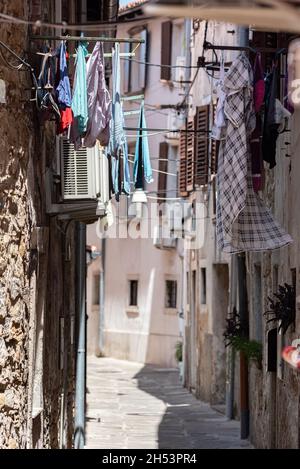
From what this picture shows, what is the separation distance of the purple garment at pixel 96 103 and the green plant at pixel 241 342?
6119mm

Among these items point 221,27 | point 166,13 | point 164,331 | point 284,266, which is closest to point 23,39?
point 284,266

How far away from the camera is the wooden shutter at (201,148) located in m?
24.5

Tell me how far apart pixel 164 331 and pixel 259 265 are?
18824mm

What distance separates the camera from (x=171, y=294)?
3684cm

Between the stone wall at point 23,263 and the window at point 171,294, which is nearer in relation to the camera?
the stone wall at point 23,263

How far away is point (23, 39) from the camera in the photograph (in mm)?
10391

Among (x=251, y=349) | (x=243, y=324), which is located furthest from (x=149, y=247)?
(x=251, y=349)

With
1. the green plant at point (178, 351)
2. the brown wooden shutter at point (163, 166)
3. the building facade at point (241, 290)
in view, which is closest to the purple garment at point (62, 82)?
the building facade at point (241, 290)

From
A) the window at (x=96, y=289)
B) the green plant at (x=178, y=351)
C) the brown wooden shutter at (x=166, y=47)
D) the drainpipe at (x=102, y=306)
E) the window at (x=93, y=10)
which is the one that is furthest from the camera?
the window at (x=96, y=289)

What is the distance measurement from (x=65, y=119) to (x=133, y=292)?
2830 cm

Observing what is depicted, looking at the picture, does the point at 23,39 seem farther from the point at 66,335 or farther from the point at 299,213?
the point at 66,335

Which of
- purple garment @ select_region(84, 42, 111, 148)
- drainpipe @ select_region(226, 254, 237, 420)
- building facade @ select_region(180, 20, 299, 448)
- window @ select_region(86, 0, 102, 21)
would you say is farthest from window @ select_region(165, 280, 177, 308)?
purple garment @ select_region(84, 42, 111, 148)

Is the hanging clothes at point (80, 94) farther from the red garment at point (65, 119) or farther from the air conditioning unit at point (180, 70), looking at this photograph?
the air conditioning unit at point (180, 70)

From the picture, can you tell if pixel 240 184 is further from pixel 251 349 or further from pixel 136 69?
pixel 136 69
